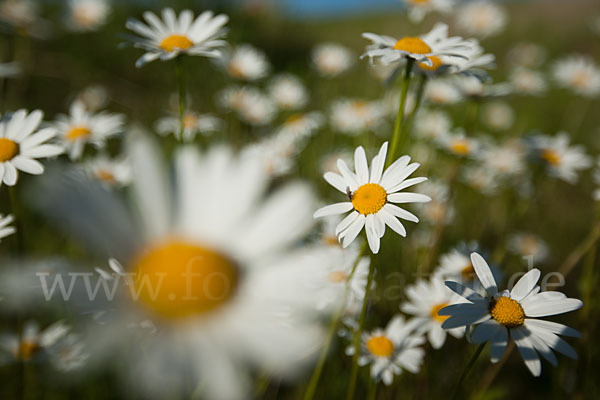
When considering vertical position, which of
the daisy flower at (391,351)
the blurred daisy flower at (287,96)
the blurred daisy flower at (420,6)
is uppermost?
the blurred daisy flower at (420,6)

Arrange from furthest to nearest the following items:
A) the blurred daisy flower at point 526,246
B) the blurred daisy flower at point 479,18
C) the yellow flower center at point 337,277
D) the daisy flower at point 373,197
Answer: the blurred daisy flower at point 479,18 → the blurred daisy flower at point 526,246 → the yellow flower center at point 337,277 → the daisy flower at point 373,197

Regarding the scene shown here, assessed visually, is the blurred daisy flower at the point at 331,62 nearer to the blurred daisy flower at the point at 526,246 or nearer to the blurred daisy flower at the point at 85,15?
the blurred daisy flower at the point at 85,15

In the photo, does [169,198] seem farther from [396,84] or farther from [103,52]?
[103,52]

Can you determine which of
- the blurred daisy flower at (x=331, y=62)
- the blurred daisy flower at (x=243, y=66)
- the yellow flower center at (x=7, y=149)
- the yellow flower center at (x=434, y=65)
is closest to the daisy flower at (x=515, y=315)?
the yellow flower center at (x=434, y=65)

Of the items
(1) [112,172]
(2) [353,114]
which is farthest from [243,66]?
(1) [112,172]

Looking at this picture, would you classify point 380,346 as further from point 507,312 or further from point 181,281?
point 181,281

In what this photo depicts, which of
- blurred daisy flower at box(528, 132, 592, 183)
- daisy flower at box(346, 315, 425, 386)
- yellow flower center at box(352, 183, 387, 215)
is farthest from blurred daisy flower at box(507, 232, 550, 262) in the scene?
yellow flower center at box(352, 183, 387, 215)
